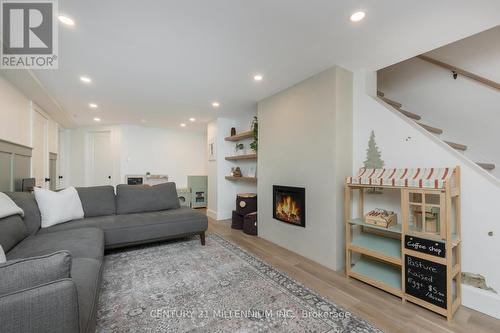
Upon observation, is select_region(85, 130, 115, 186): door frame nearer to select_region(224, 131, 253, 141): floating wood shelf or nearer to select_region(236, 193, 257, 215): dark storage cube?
select_region(224, 131, 253, 141): floating wood shelf

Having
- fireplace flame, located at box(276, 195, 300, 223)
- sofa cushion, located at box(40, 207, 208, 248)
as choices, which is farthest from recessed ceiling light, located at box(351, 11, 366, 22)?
sofa cushion, located at box(40, 207, 208, 248)

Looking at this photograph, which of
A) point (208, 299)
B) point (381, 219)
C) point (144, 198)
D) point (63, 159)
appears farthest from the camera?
point (63, 159)

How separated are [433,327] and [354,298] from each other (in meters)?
0.54

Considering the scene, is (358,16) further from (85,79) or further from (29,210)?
(29,210)

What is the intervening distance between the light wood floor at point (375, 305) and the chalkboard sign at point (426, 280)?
0.39ft

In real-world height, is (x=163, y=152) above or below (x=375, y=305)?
above

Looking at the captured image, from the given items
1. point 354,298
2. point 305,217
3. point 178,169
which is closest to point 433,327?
point 354,298

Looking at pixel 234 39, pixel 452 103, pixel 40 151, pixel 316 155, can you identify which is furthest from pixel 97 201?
pixel 452 103

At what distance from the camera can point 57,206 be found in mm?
2613

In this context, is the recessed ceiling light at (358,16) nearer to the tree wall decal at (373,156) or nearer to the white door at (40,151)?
the tree wall decal at (373,156)

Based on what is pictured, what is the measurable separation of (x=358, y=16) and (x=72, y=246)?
9.76ft

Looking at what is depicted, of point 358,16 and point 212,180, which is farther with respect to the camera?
point 212,180

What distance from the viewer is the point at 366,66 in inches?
99.7

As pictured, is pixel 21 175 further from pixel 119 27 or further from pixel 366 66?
pixel 366 66
